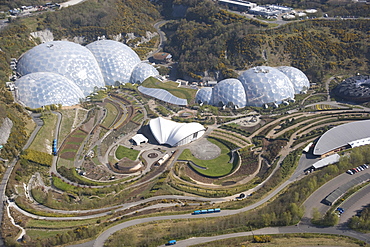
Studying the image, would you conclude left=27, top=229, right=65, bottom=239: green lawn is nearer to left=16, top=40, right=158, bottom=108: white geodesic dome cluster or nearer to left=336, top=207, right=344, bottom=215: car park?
left=16, top=40, right=158, bottom=108: white geodesic dome cluster

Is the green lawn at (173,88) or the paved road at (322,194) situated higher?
the green lawn at (173,88)

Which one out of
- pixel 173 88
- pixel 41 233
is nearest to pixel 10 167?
pixel 41 233

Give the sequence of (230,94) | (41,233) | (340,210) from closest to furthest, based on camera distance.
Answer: (41,233), (340,210), (230,94)

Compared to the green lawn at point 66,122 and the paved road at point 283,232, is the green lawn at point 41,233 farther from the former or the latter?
the green lawn at point 66,122

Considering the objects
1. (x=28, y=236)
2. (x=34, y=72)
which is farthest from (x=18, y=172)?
(x=34, y=72)

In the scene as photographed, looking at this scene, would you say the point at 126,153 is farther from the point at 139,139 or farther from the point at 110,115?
the point at 110,115

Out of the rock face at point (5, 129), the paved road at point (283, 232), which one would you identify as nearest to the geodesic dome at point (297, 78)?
the paved road at point (283, 232)
